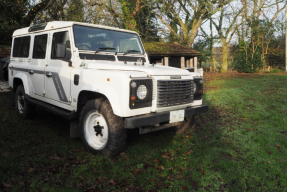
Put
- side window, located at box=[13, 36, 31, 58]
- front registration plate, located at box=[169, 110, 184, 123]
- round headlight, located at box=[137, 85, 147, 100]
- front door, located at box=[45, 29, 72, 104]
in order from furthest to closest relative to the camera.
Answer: side window, located at box=[13, 36, 31, 58] → front door, located at box=[45, 29, 72, 104] → front registration plate, located at box=[169, 110, 184, 123] → round headlight, located at box=[137, 85, 147, 100]

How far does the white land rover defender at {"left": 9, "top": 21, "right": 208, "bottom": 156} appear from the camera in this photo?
3.82 m

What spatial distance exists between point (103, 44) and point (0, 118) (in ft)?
13.6

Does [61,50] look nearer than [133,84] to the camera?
No

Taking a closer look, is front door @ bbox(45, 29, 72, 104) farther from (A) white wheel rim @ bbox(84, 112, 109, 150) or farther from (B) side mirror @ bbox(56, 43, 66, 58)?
(A) white wheel rim @ bbox(84, 112, 109, 150)

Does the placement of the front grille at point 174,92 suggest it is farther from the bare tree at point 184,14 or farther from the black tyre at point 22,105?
the bare tree at point 184,14

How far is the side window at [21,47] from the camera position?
6387 mm

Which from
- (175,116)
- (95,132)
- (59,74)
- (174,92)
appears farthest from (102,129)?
(59,74)

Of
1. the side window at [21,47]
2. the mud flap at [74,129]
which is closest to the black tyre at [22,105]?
the side window at [21,47]

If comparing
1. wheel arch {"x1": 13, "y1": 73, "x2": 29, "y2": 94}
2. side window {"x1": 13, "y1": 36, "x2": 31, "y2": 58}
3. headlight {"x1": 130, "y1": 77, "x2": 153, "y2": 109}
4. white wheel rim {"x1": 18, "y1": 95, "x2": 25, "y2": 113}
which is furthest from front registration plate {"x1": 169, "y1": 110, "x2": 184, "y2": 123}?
white wheel rim {"x1": 18, "y1": 95, "x2": 25, "y2": 113}

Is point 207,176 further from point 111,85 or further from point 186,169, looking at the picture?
point 111,85

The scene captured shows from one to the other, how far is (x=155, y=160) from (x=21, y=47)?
16.2 feet

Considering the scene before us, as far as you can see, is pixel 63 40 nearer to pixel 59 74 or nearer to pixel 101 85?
pixel 59 74

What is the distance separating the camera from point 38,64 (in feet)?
19.2

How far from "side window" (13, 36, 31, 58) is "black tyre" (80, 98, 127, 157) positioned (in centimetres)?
317
